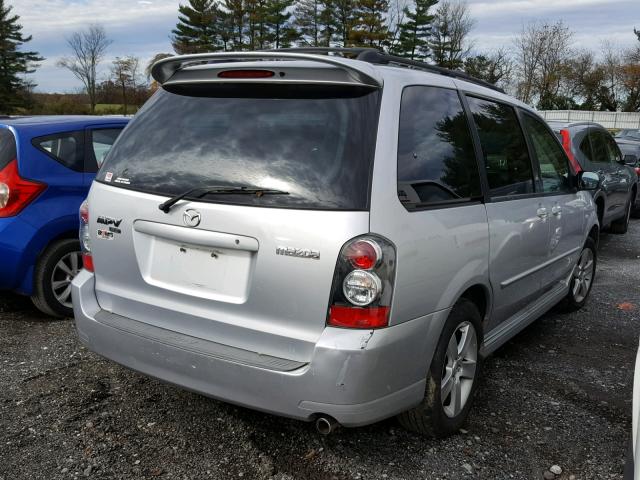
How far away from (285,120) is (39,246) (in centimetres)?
286

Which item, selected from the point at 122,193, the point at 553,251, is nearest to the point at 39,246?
the point at 122,193

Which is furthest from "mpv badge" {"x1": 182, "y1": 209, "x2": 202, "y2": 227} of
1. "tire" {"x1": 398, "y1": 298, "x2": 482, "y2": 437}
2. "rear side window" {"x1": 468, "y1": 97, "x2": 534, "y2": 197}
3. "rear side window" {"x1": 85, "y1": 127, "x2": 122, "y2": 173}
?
"rear side window" {"x1": 85, "y1": 127, "x2": 122, "y2": 173}

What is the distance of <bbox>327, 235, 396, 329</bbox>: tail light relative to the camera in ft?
7.68

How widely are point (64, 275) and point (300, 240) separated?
315cm

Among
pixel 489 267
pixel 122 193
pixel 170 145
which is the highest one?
pixel 170 145

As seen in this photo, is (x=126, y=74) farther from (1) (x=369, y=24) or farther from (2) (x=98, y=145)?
(2) (x=98, y=145)

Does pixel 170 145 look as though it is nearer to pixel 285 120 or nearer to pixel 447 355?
pixel 285 120

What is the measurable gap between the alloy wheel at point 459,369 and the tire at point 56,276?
10.5 feet

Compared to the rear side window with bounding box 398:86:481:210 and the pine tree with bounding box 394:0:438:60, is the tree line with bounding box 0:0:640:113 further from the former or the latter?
the rear side window with bounding box 398:86:481:210

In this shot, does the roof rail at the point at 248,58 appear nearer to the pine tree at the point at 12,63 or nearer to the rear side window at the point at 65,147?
the rear side window at the point at 65,147

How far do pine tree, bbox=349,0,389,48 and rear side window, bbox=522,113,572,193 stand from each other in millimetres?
50559

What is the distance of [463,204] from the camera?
3.00m

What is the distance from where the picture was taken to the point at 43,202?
15.1 ft

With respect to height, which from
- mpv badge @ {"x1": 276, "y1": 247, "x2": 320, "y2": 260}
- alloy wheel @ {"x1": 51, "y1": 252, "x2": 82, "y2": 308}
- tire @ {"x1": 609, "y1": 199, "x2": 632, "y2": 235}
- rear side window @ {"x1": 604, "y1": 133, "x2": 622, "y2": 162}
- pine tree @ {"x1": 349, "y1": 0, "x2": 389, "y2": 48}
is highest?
pine tree @ {"x1": 349, "y1": 0, "x2": 389, "y2": 48}
